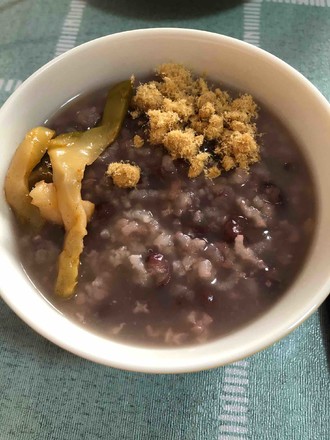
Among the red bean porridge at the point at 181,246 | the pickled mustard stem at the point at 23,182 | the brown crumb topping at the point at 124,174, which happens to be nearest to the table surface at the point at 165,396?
the red bean porridge at the point at 181,246

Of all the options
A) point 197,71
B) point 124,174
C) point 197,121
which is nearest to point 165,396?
point 124,174

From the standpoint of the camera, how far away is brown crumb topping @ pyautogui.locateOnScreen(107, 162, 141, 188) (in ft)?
4.31

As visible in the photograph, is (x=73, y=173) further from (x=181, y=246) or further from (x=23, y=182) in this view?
(x=181, y=246)

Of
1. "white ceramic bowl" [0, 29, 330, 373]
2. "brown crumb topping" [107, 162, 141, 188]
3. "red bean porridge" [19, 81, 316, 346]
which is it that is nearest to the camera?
"white ceramic bowl" [0, 29, 330, 373]

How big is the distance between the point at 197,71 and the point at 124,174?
42 centimetres

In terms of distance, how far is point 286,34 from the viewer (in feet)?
6.05

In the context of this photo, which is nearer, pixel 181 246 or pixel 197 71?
pixel 181 246

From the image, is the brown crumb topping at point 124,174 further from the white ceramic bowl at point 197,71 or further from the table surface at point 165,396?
the table surface at point 165,396

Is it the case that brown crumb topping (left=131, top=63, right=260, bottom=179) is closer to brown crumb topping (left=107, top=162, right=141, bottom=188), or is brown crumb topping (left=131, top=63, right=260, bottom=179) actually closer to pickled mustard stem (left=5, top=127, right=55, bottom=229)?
brown crumb topping (left=107, top=162, right=141, bottom=188)

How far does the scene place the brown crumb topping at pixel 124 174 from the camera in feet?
4.31

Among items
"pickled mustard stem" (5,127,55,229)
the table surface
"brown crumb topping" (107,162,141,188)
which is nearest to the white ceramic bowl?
"pickled mustard stem" (5,127,55,229)

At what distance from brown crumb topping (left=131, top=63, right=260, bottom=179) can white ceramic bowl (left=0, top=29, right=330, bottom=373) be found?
6 centimetres

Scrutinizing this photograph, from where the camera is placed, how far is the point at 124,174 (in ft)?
4.32

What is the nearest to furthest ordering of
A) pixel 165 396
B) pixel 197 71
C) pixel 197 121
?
1. pixel 165 396
2. pixel 197 121
3. pixel 197 71
